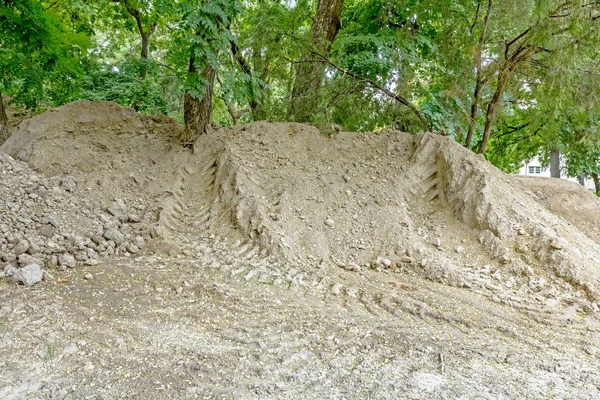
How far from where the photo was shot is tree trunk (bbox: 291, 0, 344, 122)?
6.49 m

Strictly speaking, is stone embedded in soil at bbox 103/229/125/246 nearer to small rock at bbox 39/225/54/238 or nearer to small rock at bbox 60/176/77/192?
small rock at bbox 39/225/54/238

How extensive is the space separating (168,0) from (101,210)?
2956 mm

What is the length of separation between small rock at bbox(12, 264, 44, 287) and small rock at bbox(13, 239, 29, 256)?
1.33 ft

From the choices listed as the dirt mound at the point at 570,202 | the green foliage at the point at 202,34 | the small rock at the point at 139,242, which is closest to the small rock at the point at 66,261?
the small rock at the point at 139,242

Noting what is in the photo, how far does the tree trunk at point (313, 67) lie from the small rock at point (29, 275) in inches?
168

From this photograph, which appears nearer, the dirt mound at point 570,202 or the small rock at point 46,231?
the small rock at point 46,231

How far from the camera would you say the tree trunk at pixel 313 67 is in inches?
255

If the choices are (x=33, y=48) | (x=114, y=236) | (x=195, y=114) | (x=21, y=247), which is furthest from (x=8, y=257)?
(x=33, y=48)

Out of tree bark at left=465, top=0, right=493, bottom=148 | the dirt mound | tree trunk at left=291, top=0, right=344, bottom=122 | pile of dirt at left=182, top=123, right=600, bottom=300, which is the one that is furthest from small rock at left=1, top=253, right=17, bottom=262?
the dirt mound

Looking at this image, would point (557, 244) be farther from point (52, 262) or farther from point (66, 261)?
point (52, 262)

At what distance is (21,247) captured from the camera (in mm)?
3793

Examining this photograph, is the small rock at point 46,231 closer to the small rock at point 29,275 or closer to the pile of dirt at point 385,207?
the small rock at point 29,275

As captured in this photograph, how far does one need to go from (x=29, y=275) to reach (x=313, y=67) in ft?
15.9

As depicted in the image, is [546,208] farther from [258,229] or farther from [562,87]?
[258,229]
